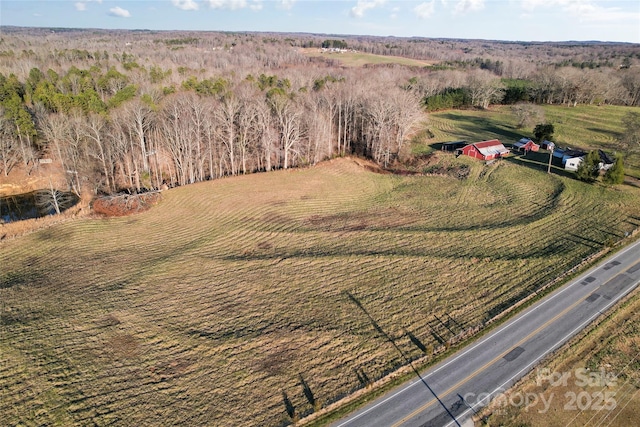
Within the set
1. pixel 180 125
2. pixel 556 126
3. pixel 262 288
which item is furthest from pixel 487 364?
pixel 556 126

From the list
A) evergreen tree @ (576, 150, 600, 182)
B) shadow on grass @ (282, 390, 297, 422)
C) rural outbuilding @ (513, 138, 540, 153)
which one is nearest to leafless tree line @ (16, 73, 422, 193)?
rural outbuilding @ (513, 138, 540, 153)

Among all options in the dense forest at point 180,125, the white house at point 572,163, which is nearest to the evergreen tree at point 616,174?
the white house at point 572,163

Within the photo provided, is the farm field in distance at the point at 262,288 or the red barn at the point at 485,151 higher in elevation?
the red barn at the point at 485,151

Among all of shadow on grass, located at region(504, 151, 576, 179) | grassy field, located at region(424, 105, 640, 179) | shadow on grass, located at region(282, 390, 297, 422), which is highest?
grassy field, located at region(424, 105, 640, 179)

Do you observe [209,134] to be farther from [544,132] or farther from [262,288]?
[544,132]

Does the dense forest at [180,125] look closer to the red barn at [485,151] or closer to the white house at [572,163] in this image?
the red barn at [485,151]

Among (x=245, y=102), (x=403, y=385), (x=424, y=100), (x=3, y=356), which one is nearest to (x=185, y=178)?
(x=245, y=102)

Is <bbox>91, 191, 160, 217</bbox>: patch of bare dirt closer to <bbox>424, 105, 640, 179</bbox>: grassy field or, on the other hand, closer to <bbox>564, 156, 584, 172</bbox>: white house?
<bbox>424, 105, 640, 179</bbox>: grassy field

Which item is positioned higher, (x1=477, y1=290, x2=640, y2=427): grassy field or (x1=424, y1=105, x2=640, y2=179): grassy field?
(x1=424, y1=105, x2=640, y2=179): grassy field
